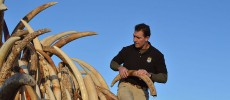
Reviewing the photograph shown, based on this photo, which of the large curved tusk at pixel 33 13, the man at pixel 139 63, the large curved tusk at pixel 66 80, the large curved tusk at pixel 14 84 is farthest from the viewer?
the man at pixel 139 63

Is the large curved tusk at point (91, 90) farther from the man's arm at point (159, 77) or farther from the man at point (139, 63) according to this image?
the man's arm at point (159, 77)

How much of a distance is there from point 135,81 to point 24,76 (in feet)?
10.0

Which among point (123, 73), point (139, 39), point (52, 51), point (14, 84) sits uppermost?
point (139, 39)

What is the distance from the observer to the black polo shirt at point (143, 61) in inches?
202

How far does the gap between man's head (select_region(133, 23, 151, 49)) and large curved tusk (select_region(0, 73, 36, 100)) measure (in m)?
3.02

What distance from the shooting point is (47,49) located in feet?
15.6

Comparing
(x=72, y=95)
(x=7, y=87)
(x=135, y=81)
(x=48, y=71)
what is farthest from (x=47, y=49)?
(x=7, y=87)

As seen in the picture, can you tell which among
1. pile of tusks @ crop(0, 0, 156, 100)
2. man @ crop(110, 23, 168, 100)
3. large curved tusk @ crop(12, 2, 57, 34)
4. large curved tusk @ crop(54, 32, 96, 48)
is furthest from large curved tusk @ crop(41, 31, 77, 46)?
man @ crop(110, 23, 168, 100)

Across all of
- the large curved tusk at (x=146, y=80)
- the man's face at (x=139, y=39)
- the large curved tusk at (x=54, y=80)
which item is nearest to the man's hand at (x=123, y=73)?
the large curved tusk at (x=146, y=80)

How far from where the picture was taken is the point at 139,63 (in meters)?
5.18

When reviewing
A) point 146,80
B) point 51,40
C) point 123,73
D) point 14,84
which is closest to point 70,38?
point 51,40

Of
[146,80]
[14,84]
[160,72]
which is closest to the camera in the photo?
[14,84]

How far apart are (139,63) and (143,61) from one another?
0.05 m

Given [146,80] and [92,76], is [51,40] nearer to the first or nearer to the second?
[92,76]
